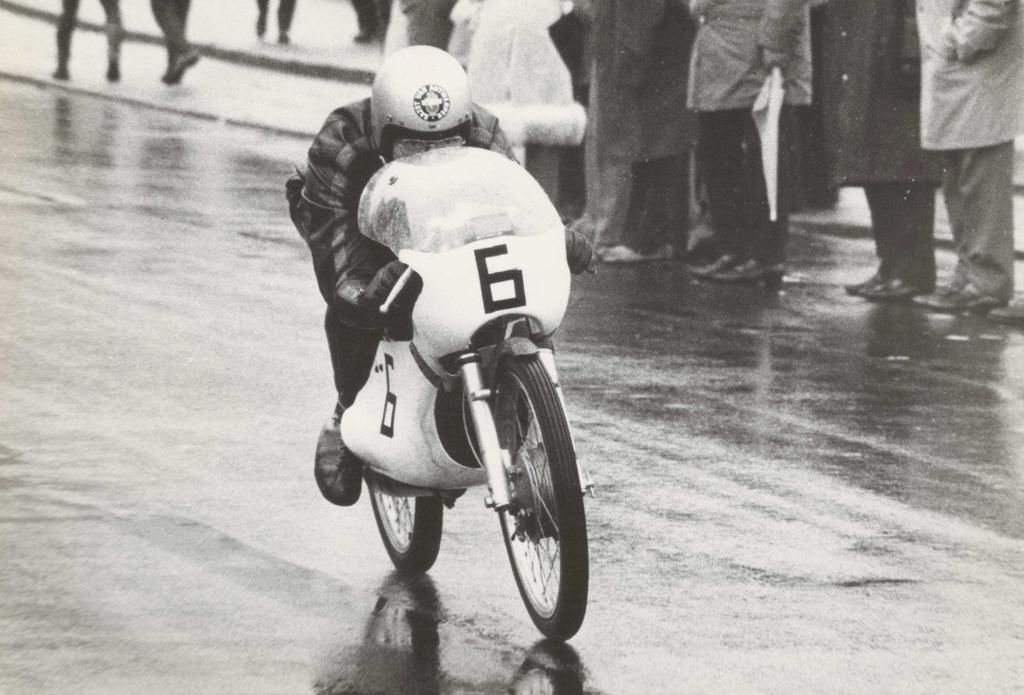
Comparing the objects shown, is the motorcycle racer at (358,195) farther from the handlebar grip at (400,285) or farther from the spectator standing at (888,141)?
the spectator standing at (888,141)

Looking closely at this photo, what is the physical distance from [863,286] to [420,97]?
6840mm

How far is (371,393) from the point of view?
689 centimetres

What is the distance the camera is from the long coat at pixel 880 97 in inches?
508

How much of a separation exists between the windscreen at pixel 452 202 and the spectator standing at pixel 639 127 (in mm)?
7241

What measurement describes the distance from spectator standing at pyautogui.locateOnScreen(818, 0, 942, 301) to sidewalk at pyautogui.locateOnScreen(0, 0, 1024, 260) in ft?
8.41

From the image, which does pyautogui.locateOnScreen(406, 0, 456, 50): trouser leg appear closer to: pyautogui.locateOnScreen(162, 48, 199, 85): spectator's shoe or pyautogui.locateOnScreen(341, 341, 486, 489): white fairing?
pyautogui.locateOnScreen(162, 48, 199, 85): spectator's shoe

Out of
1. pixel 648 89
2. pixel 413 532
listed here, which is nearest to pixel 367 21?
pixel 648 89

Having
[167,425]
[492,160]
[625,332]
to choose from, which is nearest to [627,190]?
[625,332]

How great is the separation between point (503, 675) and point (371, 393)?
121 cm

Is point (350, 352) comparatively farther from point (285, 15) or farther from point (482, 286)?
point (285, 15)

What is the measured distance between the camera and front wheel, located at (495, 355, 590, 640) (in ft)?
19.6

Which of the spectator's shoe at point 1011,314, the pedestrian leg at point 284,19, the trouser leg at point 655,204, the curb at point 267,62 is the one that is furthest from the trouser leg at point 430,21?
the pedestrian leg at point 284,19

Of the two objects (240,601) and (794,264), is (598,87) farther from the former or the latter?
(240,601)

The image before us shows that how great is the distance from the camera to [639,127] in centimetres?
1385
